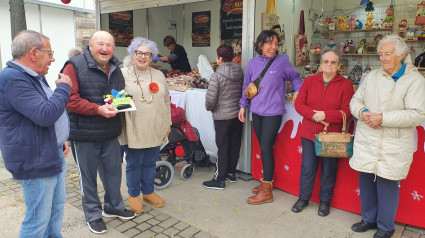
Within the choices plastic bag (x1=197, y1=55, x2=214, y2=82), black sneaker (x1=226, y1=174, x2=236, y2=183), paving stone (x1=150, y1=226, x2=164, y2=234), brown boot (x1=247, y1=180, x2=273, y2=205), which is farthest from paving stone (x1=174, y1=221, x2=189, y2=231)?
plastic bag (x1=197, y1=55, x2=214, y2=82)

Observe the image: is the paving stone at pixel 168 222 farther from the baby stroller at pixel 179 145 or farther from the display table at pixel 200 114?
the display table at pixel 200 114

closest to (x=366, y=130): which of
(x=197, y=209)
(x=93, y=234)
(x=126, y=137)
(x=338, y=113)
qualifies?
(x=338, y=113)

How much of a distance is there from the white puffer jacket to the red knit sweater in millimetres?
230

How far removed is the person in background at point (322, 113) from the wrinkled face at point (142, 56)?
59.3 inches

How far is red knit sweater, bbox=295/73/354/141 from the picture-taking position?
2941 mm

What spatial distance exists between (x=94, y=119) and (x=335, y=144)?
2.08m

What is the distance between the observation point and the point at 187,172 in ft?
14.0

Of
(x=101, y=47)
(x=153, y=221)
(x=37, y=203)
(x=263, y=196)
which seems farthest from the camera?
(x=263, y=196)

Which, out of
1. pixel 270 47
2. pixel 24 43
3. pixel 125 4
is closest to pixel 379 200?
pixel 270 47

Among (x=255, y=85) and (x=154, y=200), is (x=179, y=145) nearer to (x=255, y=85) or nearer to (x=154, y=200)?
(x=154, y=200)

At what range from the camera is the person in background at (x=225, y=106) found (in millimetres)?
3711

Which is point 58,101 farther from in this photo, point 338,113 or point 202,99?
point 202,99

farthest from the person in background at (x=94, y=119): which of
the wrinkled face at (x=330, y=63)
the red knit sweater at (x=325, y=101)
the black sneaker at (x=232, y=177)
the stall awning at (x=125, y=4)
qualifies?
the stall awning at (x=125, y=4)

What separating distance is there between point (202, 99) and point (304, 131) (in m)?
1.87
